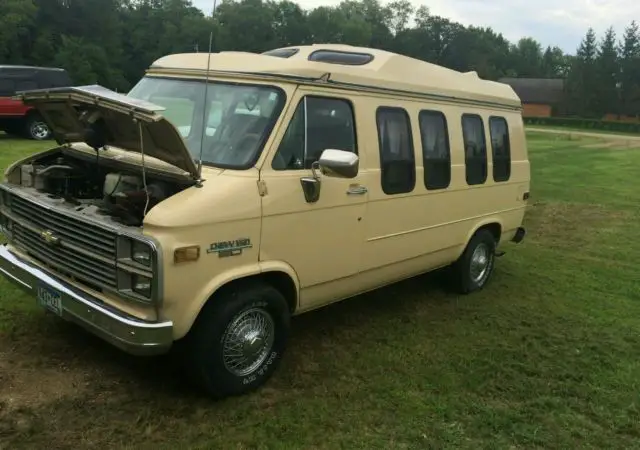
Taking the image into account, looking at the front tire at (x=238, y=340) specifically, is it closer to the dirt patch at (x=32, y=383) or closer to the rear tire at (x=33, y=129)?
the dirt patch at (x=32, y=383)

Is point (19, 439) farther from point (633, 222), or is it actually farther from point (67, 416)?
point (633, 222)

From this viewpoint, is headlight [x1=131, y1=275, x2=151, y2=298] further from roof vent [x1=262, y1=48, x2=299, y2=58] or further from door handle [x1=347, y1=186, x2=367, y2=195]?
roof vent [x1=262, y1=48, x2=299, y2=58]

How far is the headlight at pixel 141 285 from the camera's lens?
146 inches

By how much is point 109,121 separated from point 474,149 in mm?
4044

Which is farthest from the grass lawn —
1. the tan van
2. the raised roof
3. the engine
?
the raised roof

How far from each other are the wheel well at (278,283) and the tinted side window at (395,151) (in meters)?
1.32

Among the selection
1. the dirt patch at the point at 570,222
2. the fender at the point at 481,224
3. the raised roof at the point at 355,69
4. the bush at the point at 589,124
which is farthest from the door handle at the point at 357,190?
the bush at the point at 589,124

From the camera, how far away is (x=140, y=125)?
150 inches

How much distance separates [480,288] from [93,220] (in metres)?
4.98

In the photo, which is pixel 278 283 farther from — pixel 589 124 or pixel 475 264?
pixel 589 124

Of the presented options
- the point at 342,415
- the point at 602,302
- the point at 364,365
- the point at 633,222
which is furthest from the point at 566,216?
the point at 342,415

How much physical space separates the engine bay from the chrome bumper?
53cm

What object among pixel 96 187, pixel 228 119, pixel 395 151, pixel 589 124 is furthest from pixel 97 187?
pixel 589 124

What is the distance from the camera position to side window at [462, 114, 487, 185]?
665 centimetres
